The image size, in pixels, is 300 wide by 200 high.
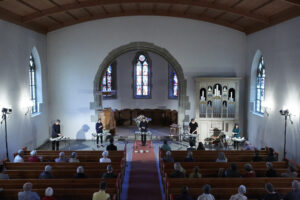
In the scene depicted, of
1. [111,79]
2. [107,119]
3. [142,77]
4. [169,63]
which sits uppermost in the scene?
[169,63]

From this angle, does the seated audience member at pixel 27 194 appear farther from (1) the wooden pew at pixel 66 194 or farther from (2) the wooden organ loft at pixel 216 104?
(2) the wooden organ loft at pixel 216 104

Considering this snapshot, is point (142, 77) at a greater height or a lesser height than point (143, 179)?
greater

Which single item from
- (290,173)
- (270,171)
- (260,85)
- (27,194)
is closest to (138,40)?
(260,85)

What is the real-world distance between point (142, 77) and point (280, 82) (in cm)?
1028

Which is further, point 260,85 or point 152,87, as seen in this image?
point 152,87

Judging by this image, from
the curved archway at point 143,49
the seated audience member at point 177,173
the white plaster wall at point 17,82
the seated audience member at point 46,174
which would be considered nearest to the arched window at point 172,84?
the curved archway at point 143,49

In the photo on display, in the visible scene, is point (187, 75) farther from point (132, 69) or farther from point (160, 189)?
point (160, 189)

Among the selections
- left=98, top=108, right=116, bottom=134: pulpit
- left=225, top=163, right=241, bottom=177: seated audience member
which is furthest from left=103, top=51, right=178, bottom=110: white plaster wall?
left=225, top=163, right=241, bottom=177: seated audience member

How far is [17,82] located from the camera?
36.1 feet

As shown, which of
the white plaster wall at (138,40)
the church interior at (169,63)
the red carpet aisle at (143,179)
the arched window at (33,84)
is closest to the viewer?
the red carpet aisle at (143,179)

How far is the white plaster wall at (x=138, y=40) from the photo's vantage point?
14.4m

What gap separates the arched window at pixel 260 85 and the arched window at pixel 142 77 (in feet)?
25.3

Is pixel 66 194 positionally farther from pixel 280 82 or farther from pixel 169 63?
pixel 169 63

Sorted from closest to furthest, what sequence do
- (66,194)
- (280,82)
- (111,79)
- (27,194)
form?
(27,194), (66,194), (280,82), (111,79)
